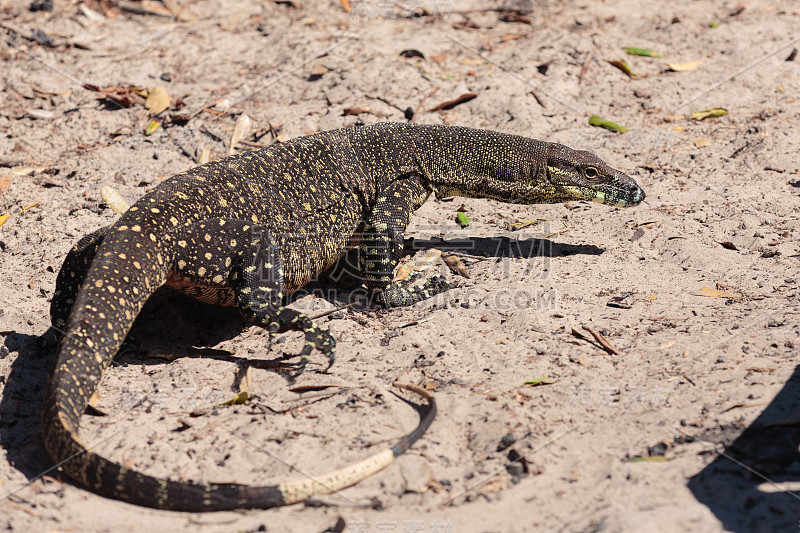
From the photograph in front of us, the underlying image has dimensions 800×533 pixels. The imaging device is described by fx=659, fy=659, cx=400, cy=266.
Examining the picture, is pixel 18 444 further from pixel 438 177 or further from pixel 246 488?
pixel 438 177

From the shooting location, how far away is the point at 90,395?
493 cm

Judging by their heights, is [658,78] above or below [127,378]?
above

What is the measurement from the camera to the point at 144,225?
5.66 meters

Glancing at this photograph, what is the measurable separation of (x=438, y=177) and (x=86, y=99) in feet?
19.7

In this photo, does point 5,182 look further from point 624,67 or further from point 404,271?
point 624,67

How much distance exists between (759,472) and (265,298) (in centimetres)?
407

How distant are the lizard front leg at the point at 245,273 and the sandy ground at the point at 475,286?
0.39 meters

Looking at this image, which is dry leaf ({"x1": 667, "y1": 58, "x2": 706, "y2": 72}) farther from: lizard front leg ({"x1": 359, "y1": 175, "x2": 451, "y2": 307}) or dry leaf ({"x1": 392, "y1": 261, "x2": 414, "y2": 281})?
dry leaf ({"x1": 392, "y1": 261, "x2": 414, "y2": 281})

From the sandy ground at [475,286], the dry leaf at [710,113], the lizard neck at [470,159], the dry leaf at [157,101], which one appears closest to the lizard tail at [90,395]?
the sandy ground at [475,286]

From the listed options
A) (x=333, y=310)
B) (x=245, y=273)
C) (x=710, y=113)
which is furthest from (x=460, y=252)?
(x=710, y=113)

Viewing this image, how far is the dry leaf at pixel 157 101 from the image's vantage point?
32.4 ft

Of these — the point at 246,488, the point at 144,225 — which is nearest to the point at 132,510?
the point at 246,488

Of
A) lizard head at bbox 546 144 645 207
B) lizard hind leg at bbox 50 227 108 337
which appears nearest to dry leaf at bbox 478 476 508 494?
lizard hind leg at bbox 50 227 108 337

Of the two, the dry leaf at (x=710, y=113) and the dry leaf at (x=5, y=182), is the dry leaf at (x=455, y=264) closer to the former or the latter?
the dry leaf at (x=710, y=113)
